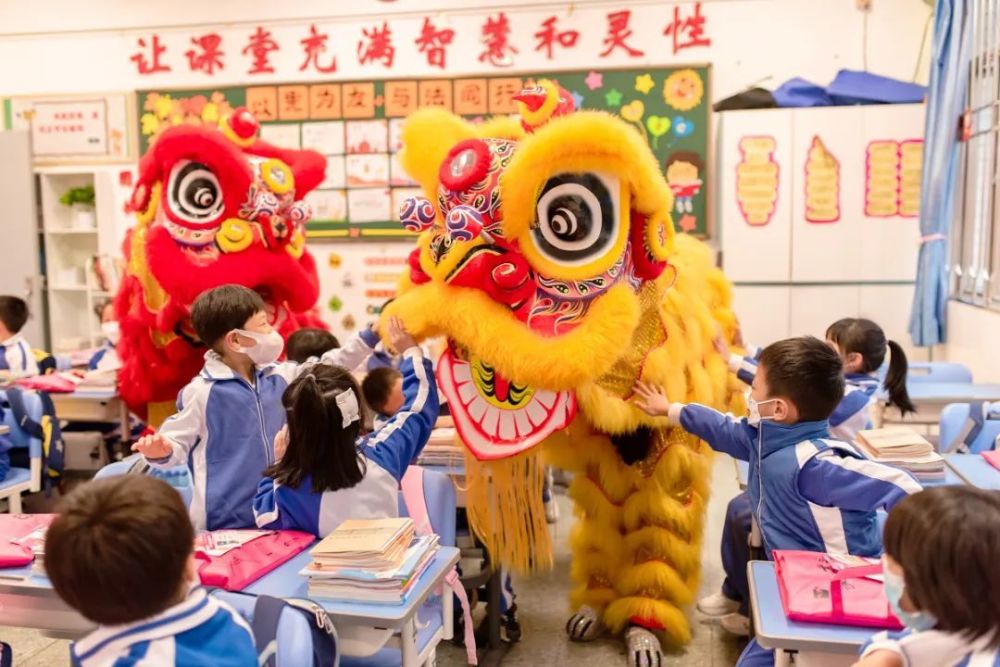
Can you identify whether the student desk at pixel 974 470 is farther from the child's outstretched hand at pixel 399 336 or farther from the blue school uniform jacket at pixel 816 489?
the child's outstretched hand at pixel 399 336

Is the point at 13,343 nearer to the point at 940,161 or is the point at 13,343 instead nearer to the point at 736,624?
the point at 736,624

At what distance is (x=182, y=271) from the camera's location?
320 centimetres

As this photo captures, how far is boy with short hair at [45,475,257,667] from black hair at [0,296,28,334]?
322 cm

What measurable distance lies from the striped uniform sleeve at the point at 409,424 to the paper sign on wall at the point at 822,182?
3144 mm

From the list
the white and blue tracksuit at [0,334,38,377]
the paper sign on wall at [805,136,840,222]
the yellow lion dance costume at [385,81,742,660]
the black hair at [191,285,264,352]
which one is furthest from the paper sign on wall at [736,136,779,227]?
the white and blue tracksuit at [0,334,38,377]

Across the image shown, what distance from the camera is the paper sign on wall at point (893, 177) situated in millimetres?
4613

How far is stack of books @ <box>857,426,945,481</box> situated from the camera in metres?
2.30

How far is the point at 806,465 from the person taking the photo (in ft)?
6.06

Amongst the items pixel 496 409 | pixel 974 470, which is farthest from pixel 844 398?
pixel 496 409

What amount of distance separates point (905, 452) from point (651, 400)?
0.72 m

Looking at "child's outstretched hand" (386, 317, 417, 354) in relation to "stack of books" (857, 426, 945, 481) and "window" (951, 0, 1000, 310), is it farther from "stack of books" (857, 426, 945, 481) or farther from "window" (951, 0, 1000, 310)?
"window" (951, 0, 1000, 310)

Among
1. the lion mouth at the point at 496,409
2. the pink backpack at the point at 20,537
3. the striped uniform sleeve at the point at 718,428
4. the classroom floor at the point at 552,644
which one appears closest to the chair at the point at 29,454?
the classroom floor at the point at 552,644

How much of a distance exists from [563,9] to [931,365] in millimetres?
2887

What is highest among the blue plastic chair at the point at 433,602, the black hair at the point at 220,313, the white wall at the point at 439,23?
the white wall at the point at 439,23
